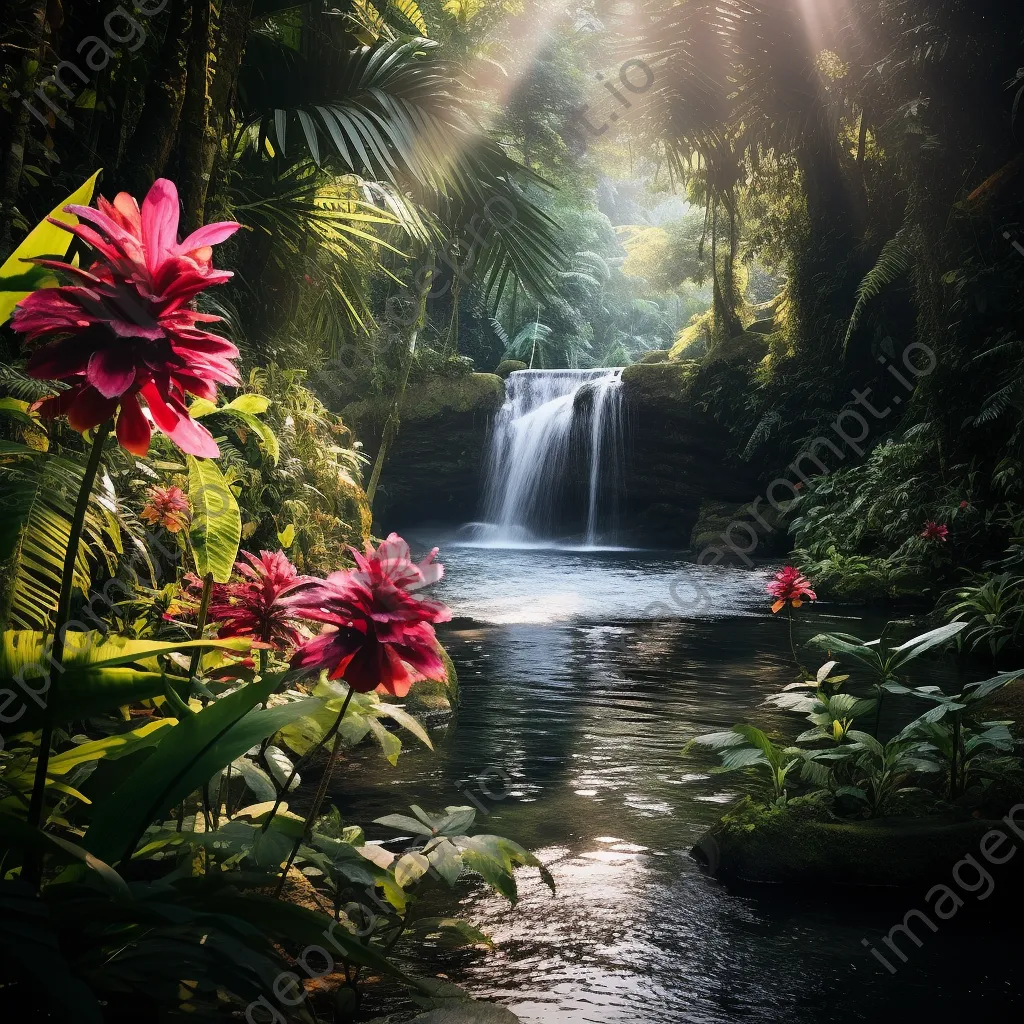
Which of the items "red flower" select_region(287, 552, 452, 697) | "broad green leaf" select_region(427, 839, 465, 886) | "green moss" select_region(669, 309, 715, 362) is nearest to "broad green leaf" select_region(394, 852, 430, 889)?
"broad green leaf" select_region(427, 839, 465, 886)

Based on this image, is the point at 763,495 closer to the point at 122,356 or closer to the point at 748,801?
the point at 748,801

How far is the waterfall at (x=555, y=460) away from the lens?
1792cm

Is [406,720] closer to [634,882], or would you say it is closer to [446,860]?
[446,860]

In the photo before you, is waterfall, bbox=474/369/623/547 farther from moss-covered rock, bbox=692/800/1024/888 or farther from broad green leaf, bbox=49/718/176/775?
broad green leaf, bbox=49/718/176/775

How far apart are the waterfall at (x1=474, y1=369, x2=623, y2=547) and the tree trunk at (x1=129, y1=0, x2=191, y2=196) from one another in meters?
15.0

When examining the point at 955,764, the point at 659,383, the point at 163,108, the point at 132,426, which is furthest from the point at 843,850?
the point at 659,383

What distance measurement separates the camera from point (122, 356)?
47.8 inches

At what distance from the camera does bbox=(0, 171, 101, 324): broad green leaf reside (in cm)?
136

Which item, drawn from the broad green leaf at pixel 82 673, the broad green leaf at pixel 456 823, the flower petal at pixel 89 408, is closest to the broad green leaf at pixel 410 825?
the broad green leaf at pixel 456 823

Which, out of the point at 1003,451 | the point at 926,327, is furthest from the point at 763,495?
the point at 1003,451

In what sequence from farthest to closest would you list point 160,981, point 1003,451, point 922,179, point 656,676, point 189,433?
point 922,179, point 1003,451, point 656,676, point 189,433, point 160,981

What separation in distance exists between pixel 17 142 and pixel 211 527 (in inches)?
48.6

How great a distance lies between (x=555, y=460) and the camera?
18531 millimetres

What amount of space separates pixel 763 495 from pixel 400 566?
14.9 meters
